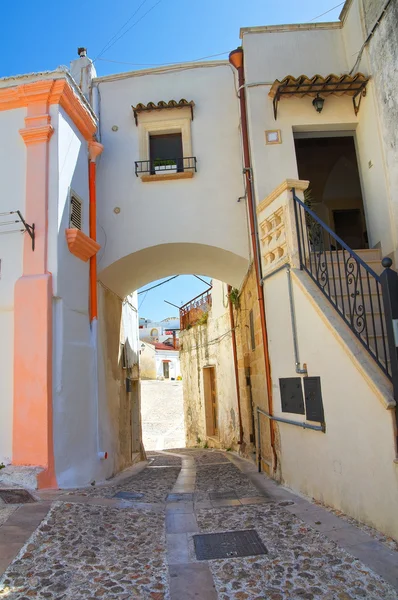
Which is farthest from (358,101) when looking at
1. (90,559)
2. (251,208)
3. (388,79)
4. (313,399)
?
(90,559)

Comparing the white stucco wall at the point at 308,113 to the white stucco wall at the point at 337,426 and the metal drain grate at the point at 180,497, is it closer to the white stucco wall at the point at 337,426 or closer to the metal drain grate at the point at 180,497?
the white stucco wall at the point at 337,426

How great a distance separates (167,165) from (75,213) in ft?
6.55

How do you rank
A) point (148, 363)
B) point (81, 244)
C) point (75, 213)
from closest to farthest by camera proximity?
point (81, 244)
point (75, 213)
point (148, 363)

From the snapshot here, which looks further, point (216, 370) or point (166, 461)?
point (216, 370)

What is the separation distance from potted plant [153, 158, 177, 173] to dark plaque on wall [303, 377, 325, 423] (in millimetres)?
4519

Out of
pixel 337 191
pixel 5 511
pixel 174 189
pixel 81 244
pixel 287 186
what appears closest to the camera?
pixel 5 511

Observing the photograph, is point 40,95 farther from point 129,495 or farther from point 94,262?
point 129,495

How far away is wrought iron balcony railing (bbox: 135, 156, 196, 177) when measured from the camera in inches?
312

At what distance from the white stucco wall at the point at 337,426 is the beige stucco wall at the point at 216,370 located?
5490mm

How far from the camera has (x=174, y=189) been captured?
25.8ft

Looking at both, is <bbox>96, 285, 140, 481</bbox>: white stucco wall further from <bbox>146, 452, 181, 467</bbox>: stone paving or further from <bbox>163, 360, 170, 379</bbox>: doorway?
<bbox>163, 360, 170, 379</bbox>: doorway

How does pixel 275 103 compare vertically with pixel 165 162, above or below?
above

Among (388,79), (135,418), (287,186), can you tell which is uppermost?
(388,79)

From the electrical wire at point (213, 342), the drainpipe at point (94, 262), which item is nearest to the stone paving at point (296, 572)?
the drainpipe at point (94, 262)
